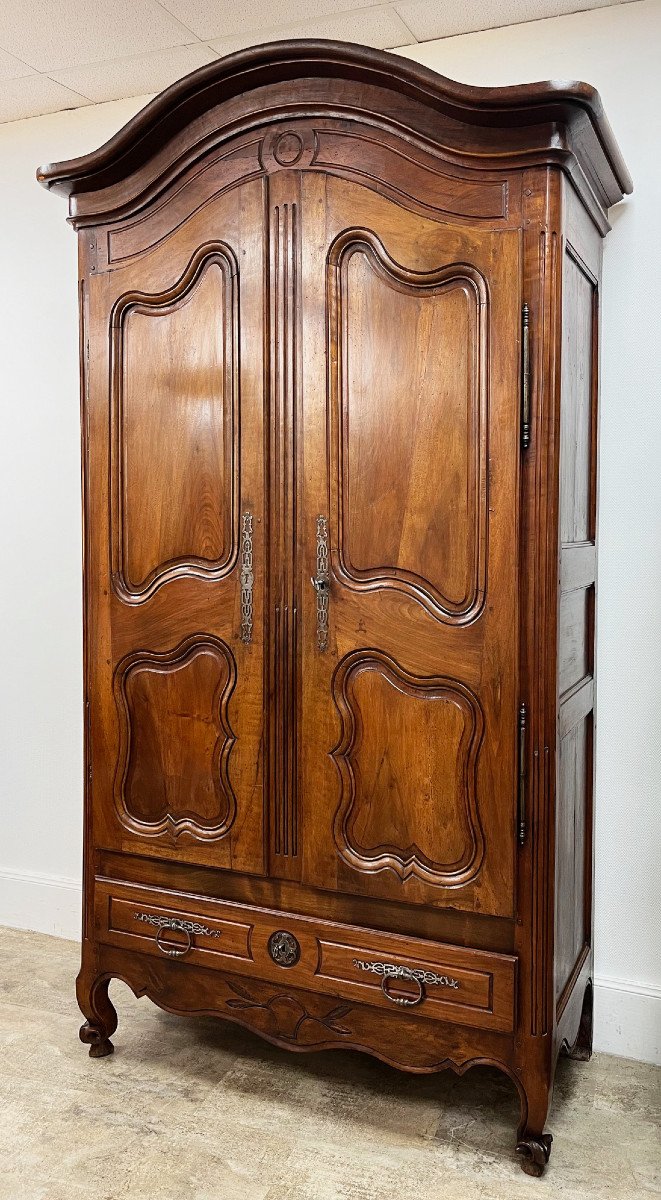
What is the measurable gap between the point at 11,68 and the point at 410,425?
5.71 feet

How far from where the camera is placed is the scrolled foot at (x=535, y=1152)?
6.51ft

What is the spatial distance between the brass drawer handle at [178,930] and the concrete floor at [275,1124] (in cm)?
32

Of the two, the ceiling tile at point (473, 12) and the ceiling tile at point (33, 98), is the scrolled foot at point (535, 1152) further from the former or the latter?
the ceiling tile at point (33, 98)

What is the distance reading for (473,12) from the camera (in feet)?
7.90

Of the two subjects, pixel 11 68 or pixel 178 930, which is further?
pixel 11 68

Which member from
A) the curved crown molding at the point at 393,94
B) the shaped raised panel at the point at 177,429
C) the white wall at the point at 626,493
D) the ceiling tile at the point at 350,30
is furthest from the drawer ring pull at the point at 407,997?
the ceiling tile at the point at 350,30

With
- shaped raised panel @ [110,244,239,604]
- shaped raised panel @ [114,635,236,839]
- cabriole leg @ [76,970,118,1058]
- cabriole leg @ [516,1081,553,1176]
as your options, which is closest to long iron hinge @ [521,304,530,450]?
shaped raised panel @ [110,244,239,604]

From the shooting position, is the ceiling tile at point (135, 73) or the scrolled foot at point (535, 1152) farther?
the ceiling tile at point (135, 73)

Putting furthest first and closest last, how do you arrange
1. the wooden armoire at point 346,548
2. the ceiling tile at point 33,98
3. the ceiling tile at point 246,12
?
the ceiling tile at point 33,98
the ceiling tile at point 246,12
the wooden armoire at point 346,548

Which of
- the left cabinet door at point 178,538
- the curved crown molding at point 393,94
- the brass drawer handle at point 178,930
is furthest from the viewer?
the brass drawer handle at point 178,930

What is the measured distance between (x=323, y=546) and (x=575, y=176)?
93 cm

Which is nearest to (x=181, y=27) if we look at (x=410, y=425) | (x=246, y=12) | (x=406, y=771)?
(x=246, y=12)

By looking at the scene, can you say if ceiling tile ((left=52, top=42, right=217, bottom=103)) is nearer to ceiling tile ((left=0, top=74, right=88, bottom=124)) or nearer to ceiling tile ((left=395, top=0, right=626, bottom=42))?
ceiling tile ((left=0, top=74, right=88, bottom=124))

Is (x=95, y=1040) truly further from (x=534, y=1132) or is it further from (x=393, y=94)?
(x=393, y=94)
